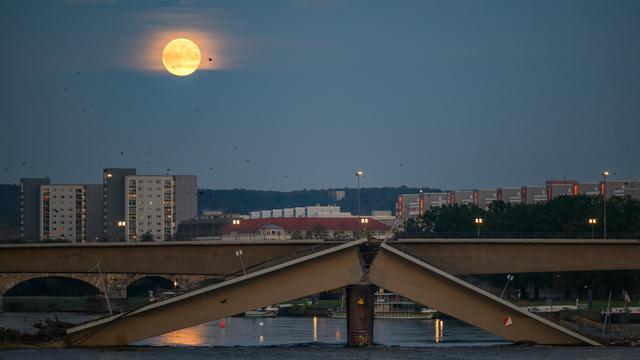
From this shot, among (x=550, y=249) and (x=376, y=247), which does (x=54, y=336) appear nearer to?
(x=376, y=247)

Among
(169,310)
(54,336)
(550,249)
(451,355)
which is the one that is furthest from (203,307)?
(550,249)

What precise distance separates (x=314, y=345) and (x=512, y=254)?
17.8 metres

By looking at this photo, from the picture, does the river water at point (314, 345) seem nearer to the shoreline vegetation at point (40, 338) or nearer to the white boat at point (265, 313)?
the shoreline vegetation at point (40, 338)

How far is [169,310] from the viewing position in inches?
4338

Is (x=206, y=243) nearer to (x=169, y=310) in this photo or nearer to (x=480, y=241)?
(x=169, y=310)

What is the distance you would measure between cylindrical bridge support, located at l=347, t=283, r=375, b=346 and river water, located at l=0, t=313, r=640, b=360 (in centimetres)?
111

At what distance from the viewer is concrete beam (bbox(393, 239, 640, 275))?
373 ft

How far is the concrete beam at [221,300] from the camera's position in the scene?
109812mm

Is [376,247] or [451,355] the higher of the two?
[376,247]

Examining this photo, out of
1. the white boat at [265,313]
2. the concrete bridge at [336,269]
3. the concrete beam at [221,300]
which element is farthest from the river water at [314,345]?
the white boat at [265,313]

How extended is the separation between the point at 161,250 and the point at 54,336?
32.1 feet

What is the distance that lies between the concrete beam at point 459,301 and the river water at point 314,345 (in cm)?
136

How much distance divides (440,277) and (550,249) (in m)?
9.49

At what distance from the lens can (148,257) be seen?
115 metres
